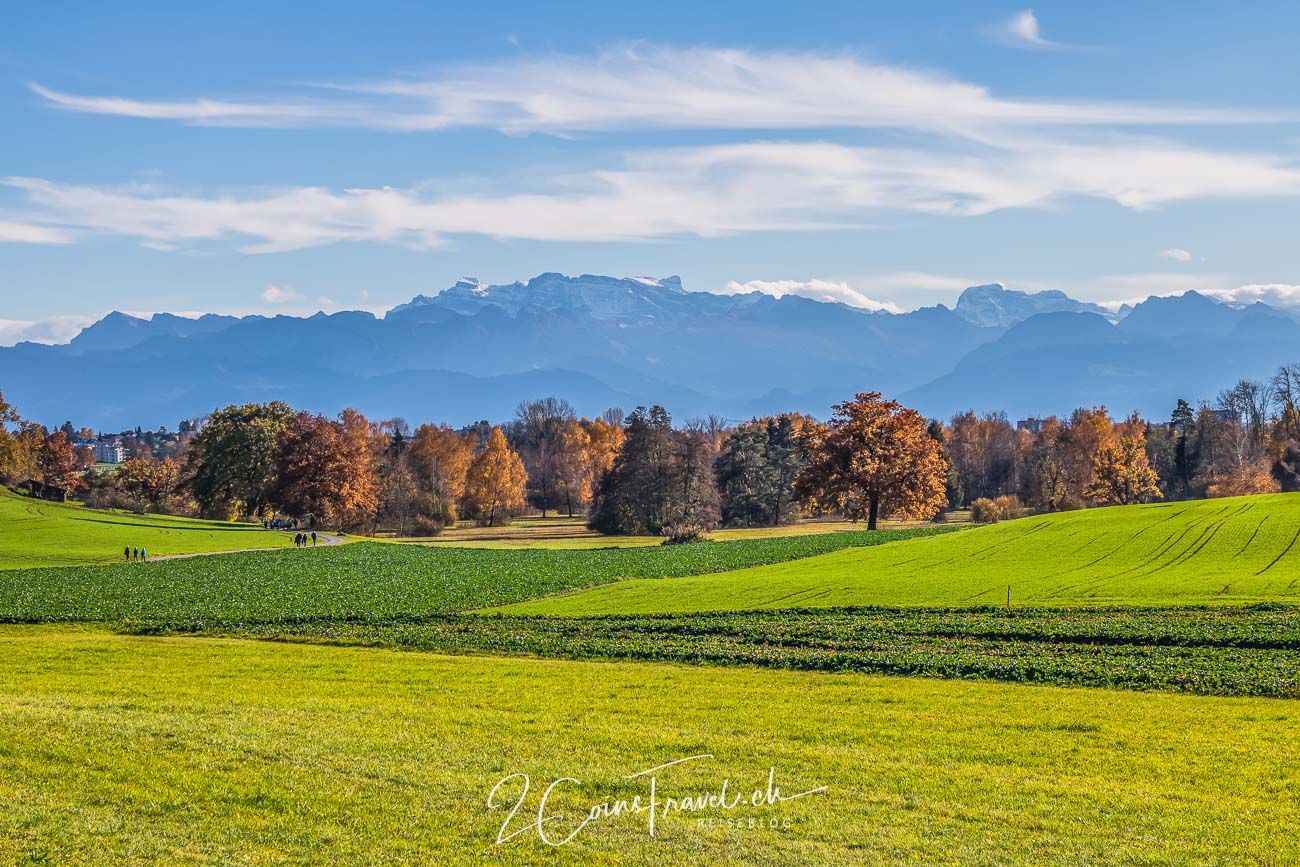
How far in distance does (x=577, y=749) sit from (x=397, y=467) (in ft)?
379

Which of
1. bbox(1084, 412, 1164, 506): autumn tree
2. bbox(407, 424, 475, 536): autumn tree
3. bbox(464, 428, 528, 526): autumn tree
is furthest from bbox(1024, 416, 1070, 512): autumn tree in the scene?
bbox(407, 424, 475, 536): autumn tree

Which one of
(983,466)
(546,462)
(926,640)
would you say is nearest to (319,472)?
(546,462)

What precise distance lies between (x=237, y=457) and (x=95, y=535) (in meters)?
30.1

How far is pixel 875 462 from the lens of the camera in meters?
94.3

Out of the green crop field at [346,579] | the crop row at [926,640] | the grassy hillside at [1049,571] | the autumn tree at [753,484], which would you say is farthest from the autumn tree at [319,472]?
the crop row at [926,640]

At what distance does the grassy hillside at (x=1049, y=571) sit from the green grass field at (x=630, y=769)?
20634mm

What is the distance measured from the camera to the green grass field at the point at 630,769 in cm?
1416

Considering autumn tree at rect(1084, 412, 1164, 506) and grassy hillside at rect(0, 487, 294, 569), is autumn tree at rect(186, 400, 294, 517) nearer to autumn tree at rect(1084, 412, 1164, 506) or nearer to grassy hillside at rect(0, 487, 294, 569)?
grassy hillside at rect(0, 487, 294, 569)

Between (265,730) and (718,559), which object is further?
Answer: (718,559)

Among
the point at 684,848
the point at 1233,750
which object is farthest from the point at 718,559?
the point at 684,848

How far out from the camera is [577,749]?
19141 millimetres

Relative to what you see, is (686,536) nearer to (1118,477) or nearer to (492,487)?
(492,487)

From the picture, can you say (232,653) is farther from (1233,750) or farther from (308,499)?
(308,499)

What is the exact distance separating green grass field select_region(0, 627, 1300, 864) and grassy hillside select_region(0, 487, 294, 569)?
56345 millimetres
